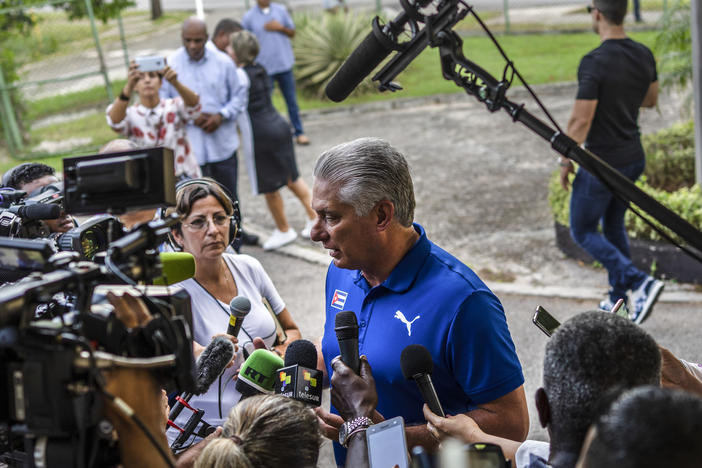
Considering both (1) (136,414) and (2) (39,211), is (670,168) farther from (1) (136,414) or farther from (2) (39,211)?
(1) (136,414)

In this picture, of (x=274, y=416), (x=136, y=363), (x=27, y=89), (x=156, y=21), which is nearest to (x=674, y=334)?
(x=274, y=416)

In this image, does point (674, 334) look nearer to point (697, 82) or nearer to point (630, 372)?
point (697, 82)

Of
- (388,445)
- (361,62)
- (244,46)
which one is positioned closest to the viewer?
(388,445)

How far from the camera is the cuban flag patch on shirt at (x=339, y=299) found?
328 cm

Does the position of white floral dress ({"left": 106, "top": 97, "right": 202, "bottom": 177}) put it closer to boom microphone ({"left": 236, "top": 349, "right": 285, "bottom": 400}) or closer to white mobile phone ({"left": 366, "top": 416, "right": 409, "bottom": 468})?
boom microphone ({"left": 236, "top": 349, "right": 285, "bottom": 400})

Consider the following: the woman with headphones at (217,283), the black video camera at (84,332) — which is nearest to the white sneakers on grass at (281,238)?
the woman with headphones at (217,283)

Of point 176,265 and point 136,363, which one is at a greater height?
point 136,363

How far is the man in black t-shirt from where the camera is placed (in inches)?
225

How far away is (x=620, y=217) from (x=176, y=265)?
4258 millimetres

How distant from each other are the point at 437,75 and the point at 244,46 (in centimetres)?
854

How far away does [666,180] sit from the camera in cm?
791

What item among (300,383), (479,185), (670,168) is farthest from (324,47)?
(300,383)

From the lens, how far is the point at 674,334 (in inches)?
229

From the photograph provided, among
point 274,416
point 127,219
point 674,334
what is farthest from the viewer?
point 674,334
